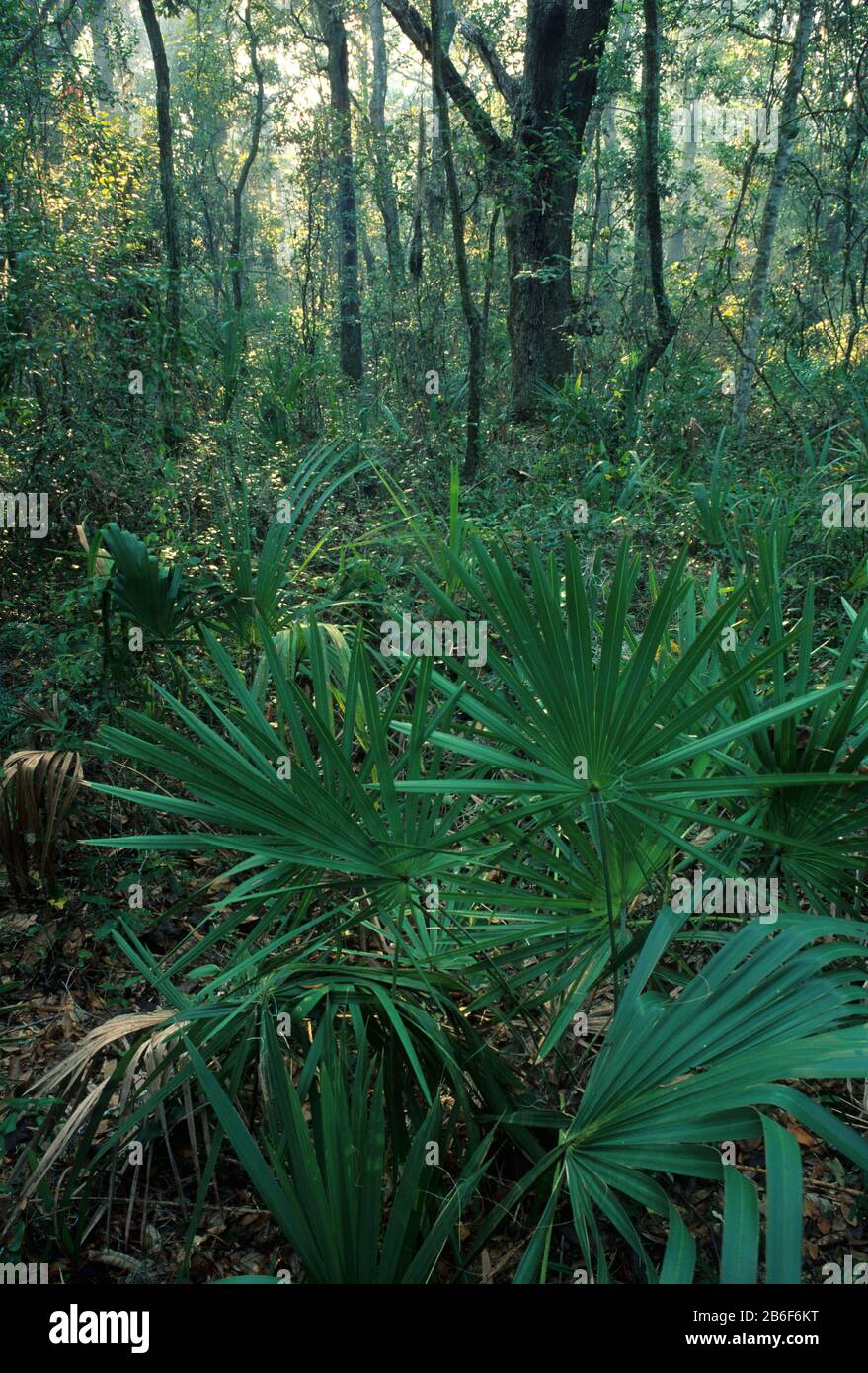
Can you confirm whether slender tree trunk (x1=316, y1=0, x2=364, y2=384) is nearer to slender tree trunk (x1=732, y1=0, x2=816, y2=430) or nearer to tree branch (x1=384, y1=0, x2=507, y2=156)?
tree branch (x1=384, y1=0, x2=507, y2=156)

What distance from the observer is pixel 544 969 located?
5.62ft

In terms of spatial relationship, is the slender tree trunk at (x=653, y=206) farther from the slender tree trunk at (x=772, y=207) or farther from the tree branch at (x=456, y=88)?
the tree branch at (x=456, y=88)

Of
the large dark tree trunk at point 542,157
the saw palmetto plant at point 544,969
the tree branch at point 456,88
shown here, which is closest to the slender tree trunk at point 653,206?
the large dark tree trunk at point 542,157

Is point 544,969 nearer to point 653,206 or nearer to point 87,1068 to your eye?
point 87,1068

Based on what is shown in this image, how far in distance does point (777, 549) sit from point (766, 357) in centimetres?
684

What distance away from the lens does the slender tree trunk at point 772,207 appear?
6.34 m

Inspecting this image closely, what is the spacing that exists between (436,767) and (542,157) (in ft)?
25.4

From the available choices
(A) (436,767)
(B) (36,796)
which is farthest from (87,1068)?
(B) (36,796)

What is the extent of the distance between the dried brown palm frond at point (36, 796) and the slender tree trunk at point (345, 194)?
7.12 m

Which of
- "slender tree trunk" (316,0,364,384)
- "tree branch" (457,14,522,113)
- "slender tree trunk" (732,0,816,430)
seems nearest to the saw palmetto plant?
"slender tree trunk" (732,0,816,430)

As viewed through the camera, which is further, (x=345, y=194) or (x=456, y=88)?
(x=345, y=194)

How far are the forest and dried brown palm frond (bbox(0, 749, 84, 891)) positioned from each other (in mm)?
15

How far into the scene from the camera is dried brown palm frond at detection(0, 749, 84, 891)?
289cm

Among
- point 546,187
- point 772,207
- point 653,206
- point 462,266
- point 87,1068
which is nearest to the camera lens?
point 87,1068
